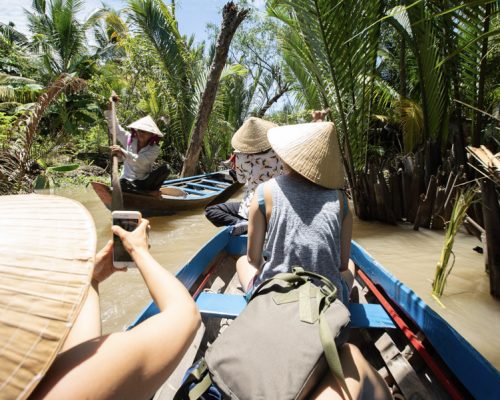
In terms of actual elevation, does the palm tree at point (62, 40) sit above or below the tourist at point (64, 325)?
above

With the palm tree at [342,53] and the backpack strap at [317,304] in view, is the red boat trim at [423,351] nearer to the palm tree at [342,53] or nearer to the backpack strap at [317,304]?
the backpack strap at [317,304]

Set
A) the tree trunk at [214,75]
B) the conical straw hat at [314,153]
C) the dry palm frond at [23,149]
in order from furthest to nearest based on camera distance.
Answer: the tree trunk at [214,75]
the dry palm frond at [23,149]
the conical straw hat at [314,153]

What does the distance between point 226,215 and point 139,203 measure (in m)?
3.05

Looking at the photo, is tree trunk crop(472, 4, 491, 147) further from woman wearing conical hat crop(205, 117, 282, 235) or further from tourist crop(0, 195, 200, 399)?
tourist crop(0, 195, 200, 399)

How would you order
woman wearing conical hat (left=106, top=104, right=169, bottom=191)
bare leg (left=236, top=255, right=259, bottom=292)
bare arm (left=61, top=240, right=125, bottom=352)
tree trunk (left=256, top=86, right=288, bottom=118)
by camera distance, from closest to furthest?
bare arm (left=61, top=240, right=125, bottom=352)
bare leg (left=236, top=255, right=259, bottom=292)
woman wearing conical hat (left=106, top=104, right=169, bottom=191)
tree trunk (left=256, top=86, right=288, bottom=118)

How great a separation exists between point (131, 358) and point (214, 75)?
285 inches

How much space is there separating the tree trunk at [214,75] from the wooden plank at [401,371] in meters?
6.20

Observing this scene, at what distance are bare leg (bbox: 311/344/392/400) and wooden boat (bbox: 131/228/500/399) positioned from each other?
0.50 m

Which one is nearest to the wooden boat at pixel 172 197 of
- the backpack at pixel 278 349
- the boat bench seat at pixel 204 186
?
the boat bench seat at pixel 204 186

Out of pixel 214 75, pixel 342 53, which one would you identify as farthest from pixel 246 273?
pixel 214 75

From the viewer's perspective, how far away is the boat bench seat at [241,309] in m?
1.79

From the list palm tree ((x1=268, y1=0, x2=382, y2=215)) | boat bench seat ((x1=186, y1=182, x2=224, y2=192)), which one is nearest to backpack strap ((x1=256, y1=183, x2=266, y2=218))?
palm tree ((x1=268, y1=0, x2=382, y2=215))

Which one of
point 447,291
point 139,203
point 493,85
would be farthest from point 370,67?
point 139,203

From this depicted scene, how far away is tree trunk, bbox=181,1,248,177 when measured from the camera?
6.32 metres
